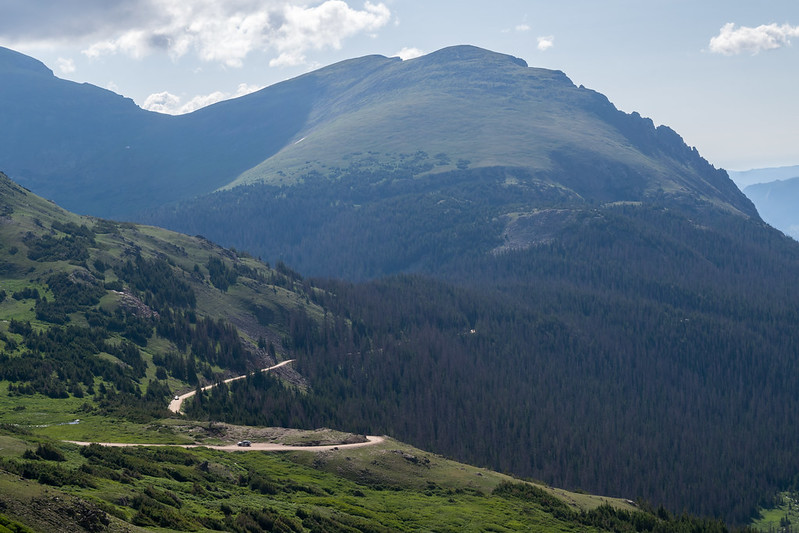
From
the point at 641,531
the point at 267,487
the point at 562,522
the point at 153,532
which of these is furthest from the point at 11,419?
the point at 641,531

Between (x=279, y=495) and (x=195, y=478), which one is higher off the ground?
(x=195, y=478)

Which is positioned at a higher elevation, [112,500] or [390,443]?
[112,500]

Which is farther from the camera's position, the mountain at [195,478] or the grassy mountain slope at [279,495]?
the mountain at [195,478]

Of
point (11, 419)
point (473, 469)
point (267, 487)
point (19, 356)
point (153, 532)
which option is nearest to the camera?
point (153, 532)

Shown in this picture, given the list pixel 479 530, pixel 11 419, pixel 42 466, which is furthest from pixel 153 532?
pixel 11 419

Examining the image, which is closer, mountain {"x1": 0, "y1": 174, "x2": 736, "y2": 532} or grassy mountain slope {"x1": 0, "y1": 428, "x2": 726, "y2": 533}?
grassy mountain slope {"x1": 0, "y1": 428, "x2": 726, "y2": 533}

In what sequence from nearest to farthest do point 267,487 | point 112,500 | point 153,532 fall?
point 153,532 → point 112,500 → point 267,487

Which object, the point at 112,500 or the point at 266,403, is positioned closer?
the point at 112,500

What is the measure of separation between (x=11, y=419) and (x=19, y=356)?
4127cm

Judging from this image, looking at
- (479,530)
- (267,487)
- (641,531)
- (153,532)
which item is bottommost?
(641,531)

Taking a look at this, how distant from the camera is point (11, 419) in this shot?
5182 inches

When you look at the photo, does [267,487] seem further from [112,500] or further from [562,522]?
[562,522]

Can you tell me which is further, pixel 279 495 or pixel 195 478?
pixel 279 495

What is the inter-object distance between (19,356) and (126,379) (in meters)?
22.5
